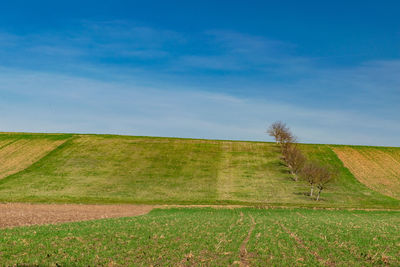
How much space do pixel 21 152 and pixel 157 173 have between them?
1439 inches

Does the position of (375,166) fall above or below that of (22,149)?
above

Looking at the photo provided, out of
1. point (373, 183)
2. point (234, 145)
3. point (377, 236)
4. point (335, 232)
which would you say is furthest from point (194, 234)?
point (234, 145)

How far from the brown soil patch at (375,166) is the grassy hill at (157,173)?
2.30m

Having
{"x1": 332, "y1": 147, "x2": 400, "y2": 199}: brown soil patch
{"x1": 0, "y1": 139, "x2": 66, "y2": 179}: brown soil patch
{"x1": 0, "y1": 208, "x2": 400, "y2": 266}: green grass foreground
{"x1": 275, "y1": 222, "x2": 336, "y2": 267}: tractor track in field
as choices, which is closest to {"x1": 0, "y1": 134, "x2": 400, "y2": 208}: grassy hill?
{"x1": 0, "y1": 139, "x2": 66, "y2": 179}: brown soil patch

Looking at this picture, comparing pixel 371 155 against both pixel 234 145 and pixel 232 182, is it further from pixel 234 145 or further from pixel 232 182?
Answer: pixel 232 182

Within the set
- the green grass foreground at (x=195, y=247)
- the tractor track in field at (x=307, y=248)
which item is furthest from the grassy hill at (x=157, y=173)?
the green grass foreground at (x=195, y=247)

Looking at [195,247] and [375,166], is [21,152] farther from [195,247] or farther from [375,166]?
[375,166]

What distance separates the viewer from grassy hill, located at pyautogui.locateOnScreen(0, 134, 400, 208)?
185 feet

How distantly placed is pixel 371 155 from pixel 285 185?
3845 cm

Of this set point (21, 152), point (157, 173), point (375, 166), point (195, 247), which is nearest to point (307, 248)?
point (195, 247)

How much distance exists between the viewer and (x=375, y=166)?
268ft

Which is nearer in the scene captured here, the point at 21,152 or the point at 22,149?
the point at 21,152

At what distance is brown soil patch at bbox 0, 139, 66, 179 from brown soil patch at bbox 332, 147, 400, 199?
71278mm

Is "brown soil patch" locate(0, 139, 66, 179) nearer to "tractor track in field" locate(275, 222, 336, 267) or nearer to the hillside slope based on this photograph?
the hillside slope
